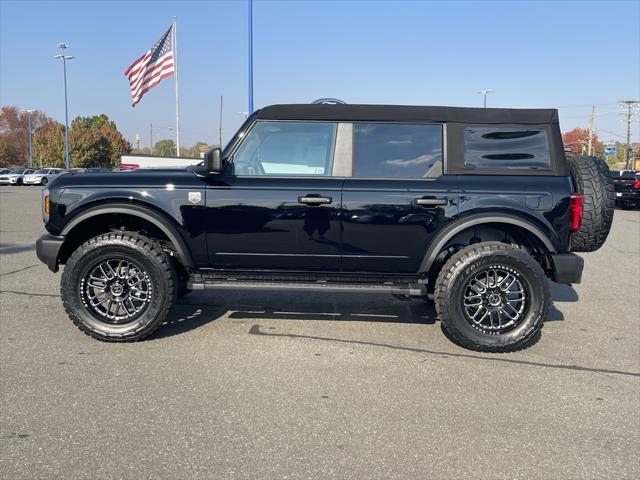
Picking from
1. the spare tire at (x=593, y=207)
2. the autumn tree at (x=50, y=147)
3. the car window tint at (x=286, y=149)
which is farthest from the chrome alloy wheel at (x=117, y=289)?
the autumn tree at (x=50, y=147)

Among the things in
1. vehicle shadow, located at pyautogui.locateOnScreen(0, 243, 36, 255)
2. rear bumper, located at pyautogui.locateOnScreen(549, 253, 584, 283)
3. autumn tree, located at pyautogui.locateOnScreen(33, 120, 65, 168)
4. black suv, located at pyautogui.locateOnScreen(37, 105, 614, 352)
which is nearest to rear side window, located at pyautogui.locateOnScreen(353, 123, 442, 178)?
black suv, located at pyautogui.locateOnScreen(37, 105, 614, 352)

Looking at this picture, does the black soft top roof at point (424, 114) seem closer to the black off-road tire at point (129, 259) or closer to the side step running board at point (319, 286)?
the side step running board at point (319, 286)

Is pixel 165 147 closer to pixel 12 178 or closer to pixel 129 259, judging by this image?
pixel 12 178

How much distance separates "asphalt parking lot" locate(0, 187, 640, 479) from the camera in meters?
2.67

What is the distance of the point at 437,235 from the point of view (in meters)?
4.29

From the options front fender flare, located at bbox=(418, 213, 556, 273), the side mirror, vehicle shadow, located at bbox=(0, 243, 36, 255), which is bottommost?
vehicle shadow, located at bbox=(0, 243, 36, 255)

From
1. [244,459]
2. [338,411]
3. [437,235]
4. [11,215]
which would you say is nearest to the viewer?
[244,459]

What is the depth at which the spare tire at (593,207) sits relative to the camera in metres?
4.34

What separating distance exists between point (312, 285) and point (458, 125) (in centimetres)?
185

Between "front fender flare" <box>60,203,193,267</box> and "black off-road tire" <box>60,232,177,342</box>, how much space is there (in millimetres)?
165

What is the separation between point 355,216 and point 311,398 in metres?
1.54

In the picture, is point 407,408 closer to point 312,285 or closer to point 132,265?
point 312,285

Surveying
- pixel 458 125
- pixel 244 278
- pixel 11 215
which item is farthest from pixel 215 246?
pixel 11 215

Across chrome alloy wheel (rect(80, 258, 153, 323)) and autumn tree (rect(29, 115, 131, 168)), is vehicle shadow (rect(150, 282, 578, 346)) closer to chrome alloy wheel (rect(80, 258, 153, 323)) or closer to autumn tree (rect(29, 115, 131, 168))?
chrome alloy wheel (rect(80, 258, 153, 323))
